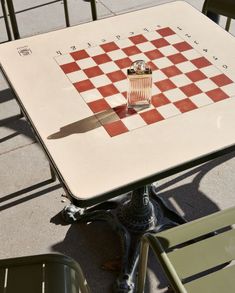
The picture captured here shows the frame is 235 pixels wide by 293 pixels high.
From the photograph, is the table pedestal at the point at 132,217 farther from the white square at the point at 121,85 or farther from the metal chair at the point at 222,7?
the metal chair at the point at 222,7

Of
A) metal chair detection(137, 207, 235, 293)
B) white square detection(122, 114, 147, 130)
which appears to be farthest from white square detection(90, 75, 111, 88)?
metal chair detection(137, 207, 235, 293)

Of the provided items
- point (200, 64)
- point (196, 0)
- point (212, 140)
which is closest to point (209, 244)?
point (212, 140)

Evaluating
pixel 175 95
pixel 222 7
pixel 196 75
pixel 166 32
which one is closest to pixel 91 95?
pixel 175 95

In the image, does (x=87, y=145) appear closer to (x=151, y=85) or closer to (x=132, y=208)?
(x=151, y=85)

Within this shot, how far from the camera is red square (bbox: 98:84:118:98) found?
63.6 inches

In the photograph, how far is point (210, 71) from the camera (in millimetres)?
1698

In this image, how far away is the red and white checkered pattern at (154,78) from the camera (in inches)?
60.5

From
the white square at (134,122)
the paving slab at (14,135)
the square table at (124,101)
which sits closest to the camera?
the square table at (124,101)

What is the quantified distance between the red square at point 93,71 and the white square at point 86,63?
0.8 inches

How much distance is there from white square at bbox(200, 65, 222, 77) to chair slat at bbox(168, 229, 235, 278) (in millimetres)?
582

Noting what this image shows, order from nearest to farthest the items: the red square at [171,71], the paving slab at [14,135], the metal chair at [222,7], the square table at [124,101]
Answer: the square table at [124,101] < the red square at [171,71] < the metal chair at [222,7] < the paving slab at [14,135]

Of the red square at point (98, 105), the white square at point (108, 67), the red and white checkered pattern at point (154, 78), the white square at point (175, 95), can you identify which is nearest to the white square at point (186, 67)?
the red and white checkered pattern at point (154, 78)

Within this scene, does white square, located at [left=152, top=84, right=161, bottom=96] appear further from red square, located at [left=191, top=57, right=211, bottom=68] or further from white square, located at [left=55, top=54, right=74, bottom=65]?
white square, located at [left=55, top=54, right=74, bottom=65]

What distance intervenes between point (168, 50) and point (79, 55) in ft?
1.15
